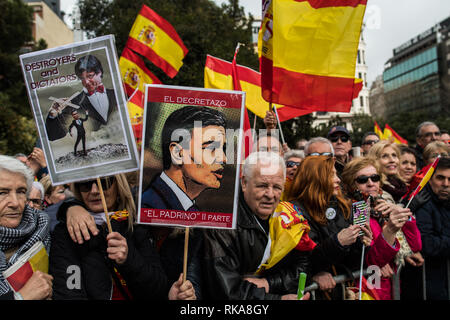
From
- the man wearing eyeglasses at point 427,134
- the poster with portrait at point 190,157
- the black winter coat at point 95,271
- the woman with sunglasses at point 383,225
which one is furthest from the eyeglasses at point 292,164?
the man wearing eyeglasses at point 427,134

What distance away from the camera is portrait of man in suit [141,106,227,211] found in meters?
2.54

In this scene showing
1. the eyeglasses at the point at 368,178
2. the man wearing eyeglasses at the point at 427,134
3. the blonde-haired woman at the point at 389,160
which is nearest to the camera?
the eyeglasses at the point at 368,178

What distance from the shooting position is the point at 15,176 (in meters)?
2.49

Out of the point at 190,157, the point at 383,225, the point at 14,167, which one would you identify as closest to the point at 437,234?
the point at 383,225

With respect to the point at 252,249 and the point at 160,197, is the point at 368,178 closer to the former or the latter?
the point at 252,249

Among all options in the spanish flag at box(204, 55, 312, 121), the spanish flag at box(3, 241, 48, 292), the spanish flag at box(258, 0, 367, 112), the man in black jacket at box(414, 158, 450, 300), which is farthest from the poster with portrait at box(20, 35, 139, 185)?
the spanish flag at box(204, 55, 312, 121)

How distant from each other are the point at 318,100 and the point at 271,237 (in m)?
1.69

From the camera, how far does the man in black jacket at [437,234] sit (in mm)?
3801

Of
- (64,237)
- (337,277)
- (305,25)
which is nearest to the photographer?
(64,237)

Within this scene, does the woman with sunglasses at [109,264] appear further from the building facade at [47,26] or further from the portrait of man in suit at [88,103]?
the building facade at [47,26]

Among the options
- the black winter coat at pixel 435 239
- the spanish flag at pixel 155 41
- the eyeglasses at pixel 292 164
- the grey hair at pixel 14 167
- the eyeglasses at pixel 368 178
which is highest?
the spanish flag at pixel 155 41

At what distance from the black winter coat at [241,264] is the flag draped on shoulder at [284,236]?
0.05 m
